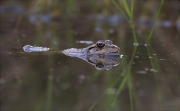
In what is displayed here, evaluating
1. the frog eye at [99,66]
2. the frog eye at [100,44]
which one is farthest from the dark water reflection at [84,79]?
the frog eye at [100,44]

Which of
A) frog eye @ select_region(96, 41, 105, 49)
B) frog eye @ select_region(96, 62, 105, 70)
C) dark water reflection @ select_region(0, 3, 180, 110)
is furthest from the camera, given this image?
frog eye @ select_region(96, 41, 105, 49)

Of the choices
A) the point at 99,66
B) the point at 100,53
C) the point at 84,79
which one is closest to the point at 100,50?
the point at 100,53

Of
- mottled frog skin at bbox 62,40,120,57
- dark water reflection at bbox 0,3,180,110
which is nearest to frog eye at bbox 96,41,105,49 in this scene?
mottled frog skin at bbox 62,40,120,57

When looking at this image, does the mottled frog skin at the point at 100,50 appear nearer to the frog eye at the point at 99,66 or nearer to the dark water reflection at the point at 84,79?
the dark water reflection at the point at 84,79

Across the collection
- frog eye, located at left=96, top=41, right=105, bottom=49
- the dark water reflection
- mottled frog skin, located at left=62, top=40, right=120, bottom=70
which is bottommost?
the dark water reflection

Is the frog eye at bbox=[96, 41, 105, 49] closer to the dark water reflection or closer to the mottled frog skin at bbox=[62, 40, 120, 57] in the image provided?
the mottled frog skin at bbox=[62, 40, 120, 57]

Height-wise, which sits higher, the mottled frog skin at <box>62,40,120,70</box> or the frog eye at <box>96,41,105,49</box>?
the frog eye at <box>96,41,105,49</box>

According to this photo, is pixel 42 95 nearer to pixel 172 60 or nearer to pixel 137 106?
pixel 137 106

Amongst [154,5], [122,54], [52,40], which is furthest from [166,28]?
[122,54]
